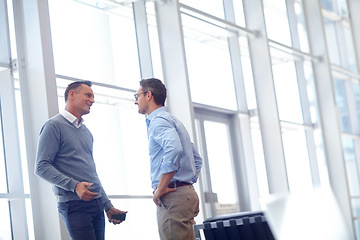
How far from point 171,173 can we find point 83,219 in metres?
Result: 0.54

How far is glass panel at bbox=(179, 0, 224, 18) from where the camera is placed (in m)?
6.88

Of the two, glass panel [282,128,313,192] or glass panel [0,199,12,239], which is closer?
glass panel [0,199,12,239]

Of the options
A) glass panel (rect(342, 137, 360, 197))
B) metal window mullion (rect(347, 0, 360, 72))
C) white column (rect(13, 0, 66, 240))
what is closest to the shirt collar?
white column (rect(13, 0, 66, 240))

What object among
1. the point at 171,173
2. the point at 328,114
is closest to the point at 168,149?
the point at 171,173

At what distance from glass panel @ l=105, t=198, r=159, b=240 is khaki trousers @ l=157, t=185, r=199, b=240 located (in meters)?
1.65

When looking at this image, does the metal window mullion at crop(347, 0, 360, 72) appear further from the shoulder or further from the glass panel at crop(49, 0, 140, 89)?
the shoulder

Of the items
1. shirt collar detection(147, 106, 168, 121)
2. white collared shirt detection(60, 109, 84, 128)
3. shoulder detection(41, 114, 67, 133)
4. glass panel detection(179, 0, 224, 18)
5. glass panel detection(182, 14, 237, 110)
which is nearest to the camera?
shoulder detection(41, 114, 67, 133)

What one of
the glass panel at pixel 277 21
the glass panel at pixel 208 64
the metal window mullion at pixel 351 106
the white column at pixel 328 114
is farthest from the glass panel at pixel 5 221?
the metal window mullion at pixel 351 106

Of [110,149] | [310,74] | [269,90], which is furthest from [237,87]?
[110,149]

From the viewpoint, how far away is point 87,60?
526 centimetres

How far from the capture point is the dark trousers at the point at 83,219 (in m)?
3.23

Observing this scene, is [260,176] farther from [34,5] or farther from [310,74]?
[34,5]

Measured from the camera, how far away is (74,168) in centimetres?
339

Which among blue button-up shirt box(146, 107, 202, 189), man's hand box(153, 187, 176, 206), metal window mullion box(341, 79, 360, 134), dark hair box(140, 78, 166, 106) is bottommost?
man's hand box(153, 187, 176, 206)
